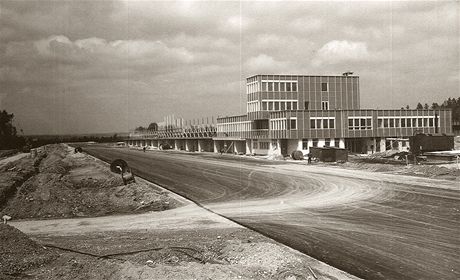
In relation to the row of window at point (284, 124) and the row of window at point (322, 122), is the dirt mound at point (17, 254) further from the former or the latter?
the row of window at point (322, 122)

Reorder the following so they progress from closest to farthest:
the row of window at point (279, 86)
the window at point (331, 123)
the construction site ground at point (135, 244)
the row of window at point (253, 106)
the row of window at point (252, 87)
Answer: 1. the construction site ground at point (135, 244)
2. the window at point (331, 123)
3. the row of window at point (279, 86)
4. the row of window at point (253, 106)
5. the row of window at point (252, 87)

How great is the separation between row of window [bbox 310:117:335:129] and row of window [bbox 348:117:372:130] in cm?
289

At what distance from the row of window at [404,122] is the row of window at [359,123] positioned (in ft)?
5.78

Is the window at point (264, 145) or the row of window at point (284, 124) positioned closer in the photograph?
the row of window at point (284, 124)

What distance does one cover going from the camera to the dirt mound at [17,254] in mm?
12988

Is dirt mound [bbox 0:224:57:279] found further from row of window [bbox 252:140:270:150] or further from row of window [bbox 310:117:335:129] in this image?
row of window [bbox 252:140:270:150]

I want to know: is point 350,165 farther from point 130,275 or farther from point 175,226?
point 130,275

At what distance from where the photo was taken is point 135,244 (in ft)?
55.3

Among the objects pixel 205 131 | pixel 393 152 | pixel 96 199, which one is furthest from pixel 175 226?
pixel 205 131

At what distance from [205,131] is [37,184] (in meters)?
71.5

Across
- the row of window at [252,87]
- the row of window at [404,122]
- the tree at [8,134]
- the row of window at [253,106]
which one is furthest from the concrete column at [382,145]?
the tree at [8,134]

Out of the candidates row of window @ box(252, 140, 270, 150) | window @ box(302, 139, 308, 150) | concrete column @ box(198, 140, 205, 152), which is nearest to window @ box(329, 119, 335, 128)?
window @ box(302, 139, 308, 150)

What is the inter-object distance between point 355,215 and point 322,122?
154 feet

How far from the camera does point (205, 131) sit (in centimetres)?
10694
